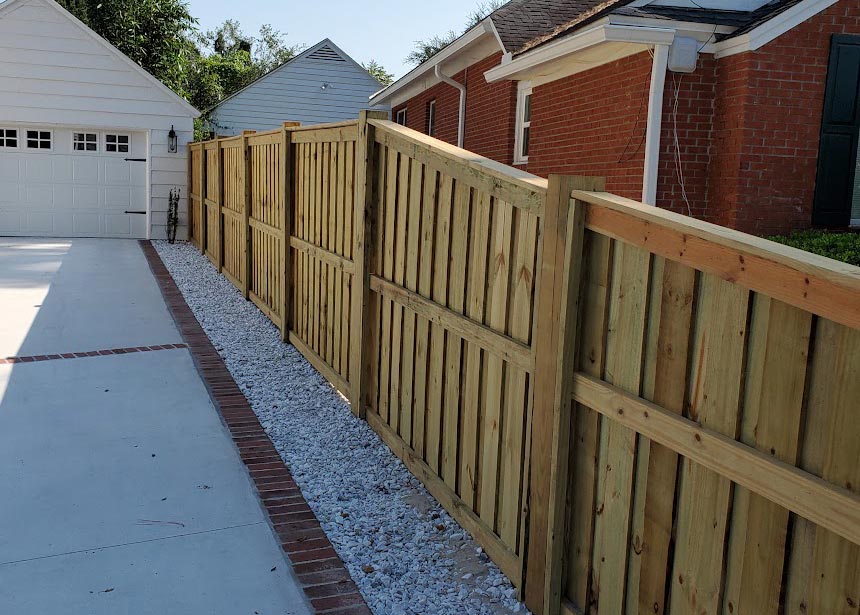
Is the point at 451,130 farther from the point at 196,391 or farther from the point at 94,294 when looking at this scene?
the point at 196,391

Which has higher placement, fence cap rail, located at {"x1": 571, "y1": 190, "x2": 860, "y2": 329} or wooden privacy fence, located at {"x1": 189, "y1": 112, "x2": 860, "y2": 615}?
fence cap rail, located at {"x1": 571, "y1": 190, "x2": 860, "y2": 329}

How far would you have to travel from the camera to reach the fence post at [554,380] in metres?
2.91

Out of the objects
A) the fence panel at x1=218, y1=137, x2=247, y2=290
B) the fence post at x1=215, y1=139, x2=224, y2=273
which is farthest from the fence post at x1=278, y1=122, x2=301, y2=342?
the fence post at x1=215, y1=139, x2=224, y2=273

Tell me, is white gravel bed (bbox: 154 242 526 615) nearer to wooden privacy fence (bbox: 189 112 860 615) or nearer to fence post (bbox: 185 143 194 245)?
wooden privacy fence (bbox: 189 112 860 615)

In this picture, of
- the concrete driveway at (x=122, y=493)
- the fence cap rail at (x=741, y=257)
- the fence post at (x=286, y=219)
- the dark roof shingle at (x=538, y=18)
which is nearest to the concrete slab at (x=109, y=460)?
the concrete driveway at (x=122, y=493)

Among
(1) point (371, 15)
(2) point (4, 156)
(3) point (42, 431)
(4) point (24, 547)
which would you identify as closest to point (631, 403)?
(4) point (24, 547)

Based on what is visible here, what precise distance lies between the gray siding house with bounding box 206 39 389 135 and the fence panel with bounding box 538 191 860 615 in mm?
24528

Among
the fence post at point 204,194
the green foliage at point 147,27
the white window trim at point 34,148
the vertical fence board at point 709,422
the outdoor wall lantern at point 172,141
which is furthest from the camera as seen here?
the green foliage at point 147,27

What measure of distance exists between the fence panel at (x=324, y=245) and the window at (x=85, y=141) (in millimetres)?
10661

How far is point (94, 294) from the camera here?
10.0m

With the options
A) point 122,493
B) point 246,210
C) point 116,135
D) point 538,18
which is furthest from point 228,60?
point 122,493

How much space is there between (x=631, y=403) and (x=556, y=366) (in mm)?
404

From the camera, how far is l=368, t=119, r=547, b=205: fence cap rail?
3.21m

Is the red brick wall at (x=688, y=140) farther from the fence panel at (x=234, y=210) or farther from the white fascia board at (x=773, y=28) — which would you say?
the fence panel at (x=234, y=210)
